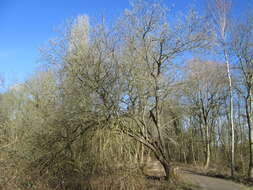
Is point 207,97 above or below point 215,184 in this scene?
above

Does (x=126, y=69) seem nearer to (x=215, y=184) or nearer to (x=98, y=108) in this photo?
(x=98, y=108)

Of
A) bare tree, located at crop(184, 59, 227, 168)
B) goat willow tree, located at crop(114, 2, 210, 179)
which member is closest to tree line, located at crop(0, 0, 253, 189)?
goat willow tree, located at crop(114, 2, 210, 179)

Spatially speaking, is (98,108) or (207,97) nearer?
(98,108)

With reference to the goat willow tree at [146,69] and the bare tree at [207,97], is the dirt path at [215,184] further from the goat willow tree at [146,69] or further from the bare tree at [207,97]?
the bare tree at [207,97]

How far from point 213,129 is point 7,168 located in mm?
22157

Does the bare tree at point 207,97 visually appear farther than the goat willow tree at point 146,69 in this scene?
Yes

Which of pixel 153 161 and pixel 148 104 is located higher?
pixel 148 104

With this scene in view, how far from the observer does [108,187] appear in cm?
834

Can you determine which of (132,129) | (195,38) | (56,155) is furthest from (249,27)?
(56,155)

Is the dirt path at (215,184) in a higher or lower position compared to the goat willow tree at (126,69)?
lower

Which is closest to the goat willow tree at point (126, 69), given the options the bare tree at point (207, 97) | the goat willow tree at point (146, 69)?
the goat willow tree at point (146, 69)

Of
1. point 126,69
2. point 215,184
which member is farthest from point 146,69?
point 215,184

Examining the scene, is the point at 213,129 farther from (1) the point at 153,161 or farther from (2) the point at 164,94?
(2) the point at 164,94

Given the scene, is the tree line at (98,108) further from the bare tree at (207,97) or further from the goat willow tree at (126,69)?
the bare tree at (207,97)
